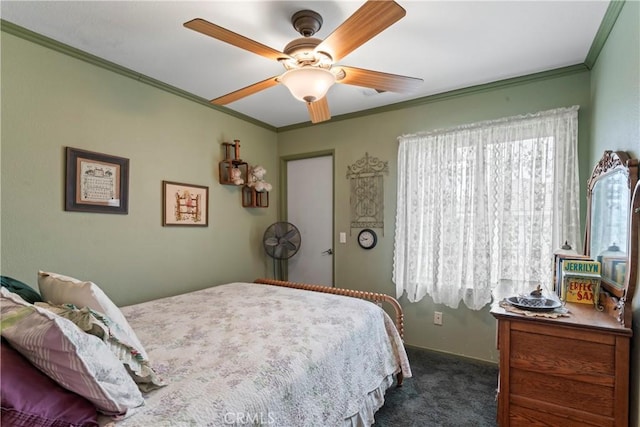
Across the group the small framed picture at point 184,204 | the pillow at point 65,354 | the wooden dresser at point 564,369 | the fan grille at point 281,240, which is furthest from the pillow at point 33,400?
the fan grille at point 281,240

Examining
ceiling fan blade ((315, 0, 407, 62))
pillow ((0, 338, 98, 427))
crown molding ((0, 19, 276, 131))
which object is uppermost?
crown molding ((0, 19, 276, 131))

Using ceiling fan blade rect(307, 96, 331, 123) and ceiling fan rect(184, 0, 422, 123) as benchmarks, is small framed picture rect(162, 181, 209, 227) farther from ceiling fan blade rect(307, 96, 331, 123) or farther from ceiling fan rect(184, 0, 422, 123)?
ceiling fan blade rect(307, 96, 331, 123)

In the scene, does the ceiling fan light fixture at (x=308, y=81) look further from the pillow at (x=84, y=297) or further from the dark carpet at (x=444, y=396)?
the dark carpet at (x=444, y=396)

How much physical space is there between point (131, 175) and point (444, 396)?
297cm

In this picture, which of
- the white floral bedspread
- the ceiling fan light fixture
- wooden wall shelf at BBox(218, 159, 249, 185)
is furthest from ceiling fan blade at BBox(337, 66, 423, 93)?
wooden wall shelf at BBox(218, 159, 249, 185)

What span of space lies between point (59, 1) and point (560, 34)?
303 centimetres

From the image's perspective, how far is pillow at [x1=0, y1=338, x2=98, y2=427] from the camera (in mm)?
744

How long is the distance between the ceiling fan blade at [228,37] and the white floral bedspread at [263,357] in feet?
4.85

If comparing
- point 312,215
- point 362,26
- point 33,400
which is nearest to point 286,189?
point 312,215

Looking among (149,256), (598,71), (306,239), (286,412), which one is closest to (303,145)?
(306,239)

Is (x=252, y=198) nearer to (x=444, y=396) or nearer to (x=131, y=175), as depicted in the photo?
(x=131, y=175)

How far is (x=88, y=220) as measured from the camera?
2.22 m

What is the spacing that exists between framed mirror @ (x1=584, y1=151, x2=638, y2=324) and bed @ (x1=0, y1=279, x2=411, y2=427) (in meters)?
1.23

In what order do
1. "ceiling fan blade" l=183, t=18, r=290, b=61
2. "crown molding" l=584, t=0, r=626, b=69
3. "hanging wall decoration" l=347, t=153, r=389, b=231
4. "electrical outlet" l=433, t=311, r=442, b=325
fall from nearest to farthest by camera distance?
"ceiling fan blade" l=183, t=18, r=290, b=61, "crown molding" l=584, t=0, r=626, b=69, "electrical outlet" l=433, t=311, r=442, b=325, "hanging wall decoration" l=347, t=153, r=389, b=231
